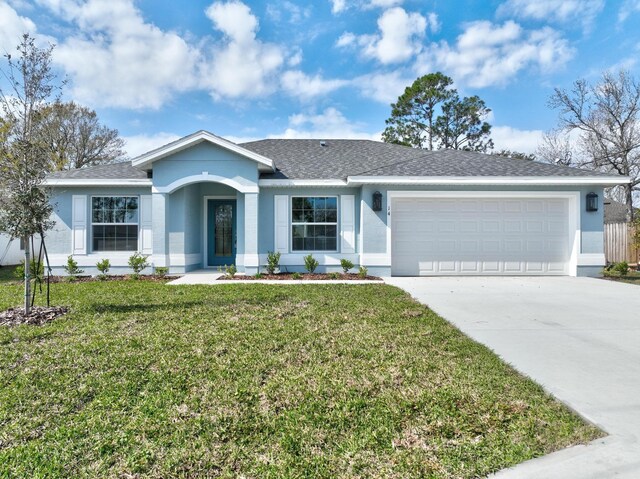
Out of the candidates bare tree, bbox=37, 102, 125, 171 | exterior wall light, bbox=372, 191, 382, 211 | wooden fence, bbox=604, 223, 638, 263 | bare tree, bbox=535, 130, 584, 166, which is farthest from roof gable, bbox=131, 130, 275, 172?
bare tree, bbox=535, 130, 584, 166

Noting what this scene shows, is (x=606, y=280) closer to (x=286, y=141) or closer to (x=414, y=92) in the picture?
(x=286, y=141)

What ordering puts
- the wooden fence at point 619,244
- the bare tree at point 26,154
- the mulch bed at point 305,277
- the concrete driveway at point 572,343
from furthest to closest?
the wooden fence at point 619,244
the mulch bed at point 305,277
the bare tree at point 26,154
the concrete driveway at point 572,343

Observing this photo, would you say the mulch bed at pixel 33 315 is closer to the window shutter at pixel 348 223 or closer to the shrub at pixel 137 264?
the shrub at pixel 137 264

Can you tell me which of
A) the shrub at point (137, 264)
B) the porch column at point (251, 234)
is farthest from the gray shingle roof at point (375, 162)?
the shrub at point (137, 264)

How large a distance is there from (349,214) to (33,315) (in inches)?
320

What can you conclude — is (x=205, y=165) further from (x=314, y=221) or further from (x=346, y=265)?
(x=346, y=265)

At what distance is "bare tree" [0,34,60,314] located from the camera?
17.2ft

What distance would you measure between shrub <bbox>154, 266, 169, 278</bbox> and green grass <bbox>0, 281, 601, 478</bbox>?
5.37 meters

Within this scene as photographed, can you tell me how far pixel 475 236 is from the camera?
10594 mm

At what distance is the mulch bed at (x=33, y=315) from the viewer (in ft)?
16.5

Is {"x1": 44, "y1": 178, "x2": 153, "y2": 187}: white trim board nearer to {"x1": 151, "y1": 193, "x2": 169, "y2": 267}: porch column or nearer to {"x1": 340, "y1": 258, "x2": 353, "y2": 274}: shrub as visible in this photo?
{"x1": 151, "y1": 193, "x2": 169, "y2": 267}: porch column

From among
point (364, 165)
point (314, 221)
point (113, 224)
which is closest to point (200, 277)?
point (113, 224)

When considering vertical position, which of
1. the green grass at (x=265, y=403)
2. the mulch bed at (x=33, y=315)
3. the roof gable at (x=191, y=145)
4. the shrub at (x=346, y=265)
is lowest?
the green grass at (x=265, y=403)

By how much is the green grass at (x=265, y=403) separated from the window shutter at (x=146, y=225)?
20.6 feet
